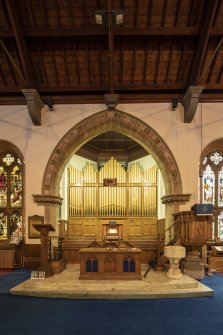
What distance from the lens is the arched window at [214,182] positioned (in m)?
11.7

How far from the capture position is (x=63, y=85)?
10.9 meters

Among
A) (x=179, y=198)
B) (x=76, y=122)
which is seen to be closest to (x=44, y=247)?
(x=76, y=122)

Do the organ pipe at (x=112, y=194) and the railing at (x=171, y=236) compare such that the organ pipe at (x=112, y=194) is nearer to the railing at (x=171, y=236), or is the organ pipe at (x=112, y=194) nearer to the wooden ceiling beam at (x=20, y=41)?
the railing at (x=171, y=236)

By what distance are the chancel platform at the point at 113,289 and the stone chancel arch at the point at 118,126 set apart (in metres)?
3.29

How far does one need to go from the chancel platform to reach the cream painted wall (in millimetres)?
3335

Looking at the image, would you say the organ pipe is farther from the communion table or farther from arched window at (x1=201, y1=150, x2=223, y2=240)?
the communion table

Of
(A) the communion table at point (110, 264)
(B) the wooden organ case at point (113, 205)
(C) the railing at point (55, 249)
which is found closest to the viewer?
(A) the communion table at point (110, 264)

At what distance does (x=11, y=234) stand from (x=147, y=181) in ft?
18.7

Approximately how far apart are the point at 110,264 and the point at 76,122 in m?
4.45

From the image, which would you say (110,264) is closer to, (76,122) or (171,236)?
(171,236)

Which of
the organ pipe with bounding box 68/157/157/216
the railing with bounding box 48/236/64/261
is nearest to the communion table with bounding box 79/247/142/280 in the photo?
the railing with bounding box 48/236/64/261

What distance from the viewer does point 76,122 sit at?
36.5 ft

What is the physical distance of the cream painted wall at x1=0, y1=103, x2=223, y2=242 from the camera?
1096 cm

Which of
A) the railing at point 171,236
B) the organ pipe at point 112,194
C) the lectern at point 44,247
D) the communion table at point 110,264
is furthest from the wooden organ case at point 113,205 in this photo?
Result: the communion table at point 110,264
